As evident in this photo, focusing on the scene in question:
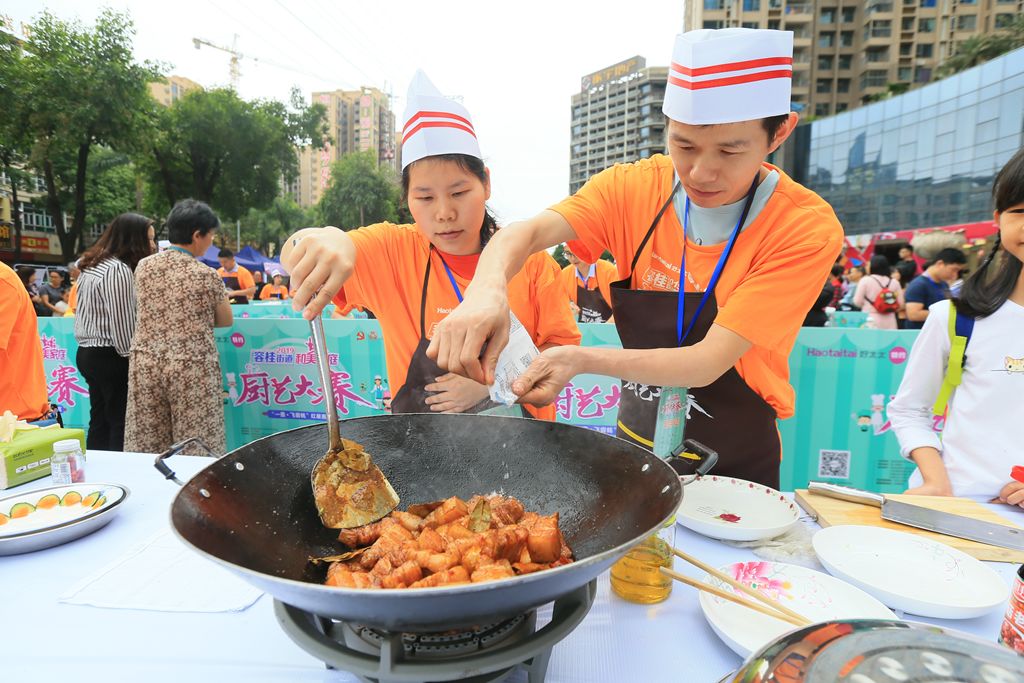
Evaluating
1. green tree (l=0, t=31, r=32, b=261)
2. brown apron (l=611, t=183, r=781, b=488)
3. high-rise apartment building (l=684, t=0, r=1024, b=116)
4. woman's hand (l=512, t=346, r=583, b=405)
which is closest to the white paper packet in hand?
woman's hand (l=512, t=346, r=583, b=405)

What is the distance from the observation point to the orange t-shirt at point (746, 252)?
5.24 ft

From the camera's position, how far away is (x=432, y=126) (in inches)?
77.1

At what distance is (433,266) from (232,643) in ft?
4.73

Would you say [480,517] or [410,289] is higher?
[410,289]

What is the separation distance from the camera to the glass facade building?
83.8ft

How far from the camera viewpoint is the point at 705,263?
5.94 feet

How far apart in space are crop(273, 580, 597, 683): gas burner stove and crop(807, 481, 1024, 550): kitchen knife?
1028 mm

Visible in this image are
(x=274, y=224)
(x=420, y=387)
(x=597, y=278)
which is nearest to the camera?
(x=420, y=387)

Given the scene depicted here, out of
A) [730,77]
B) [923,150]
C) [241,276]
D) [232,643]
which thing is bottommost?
[232,643]

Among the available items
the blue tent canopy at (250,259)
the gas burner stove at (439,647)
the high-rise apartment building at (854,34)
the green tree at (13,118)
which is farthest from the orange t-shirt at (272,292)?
the high-rise apartment building at (854,34)

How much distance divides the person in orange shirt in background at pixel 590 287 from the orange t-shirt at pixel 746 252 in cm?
194

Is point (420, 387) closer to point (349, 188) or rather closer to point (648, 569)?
point (648, 569)

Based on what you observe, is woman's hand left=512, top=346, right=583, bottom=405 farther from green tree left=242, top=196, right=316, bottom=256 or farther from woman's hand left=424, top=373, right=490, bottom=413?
green tree left=242, top=196, right=316, bottom=256

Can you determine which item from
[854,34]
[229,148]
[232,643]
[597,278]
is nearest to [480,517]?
[232,643]
